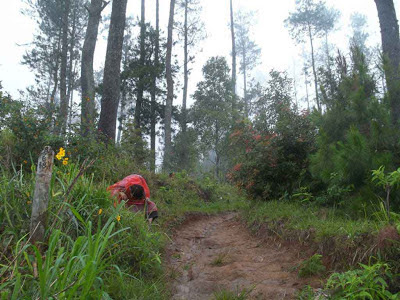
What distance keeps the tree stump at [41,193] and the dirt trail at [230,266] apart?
4.66 feet

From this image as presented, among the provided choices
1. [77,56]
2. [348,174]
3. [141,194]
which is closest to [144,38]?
[77,56]

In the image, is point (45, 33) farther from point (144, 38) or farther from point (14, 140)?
point (14, 140)

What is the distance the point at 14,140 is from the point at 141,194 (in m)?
2.47

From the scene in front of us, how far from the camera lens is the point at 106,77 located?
8.74 meters

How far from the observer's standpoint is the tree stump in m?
2.39

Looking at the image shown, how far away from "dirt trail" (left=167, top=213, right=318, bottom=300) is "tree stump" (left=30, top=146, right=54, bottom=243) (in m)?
1.42

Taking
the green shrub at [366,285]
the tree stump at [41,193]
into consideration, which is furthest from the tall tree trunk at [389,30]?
the tree stump at [41,193]

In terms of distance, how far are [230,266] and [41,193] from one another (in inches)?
96.1

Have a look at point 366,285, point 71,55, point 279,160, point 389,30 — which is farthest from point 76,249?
point 71,55

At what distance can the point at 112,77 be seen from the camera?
8742 millimetres

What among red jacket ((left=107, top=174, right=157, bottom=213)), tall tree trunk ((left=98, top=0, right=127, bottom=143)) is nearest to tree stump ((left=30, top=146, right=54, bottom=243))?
red jacket ((left=107, top=174, right=157, bottom=213))

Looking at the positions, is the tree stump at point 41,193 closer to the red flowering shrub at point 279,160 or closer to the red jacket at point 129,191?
the red jacket at point 129,191

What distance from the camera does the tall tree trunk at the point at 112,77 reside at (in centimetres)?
840

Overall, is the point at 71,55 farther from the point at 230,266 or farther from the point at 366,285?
the point at 366,285
